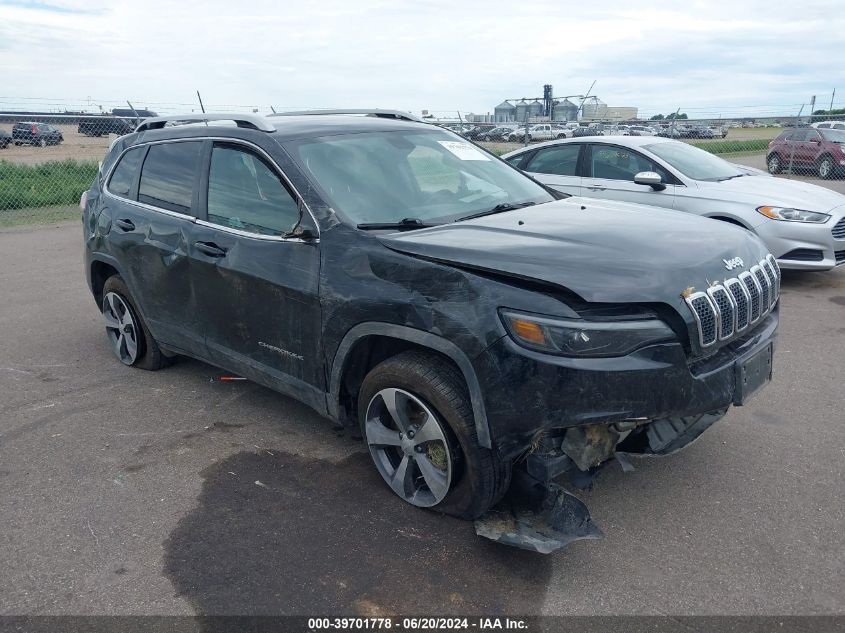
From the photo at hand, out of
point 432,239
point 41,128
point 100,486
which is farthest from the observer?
point 41,128

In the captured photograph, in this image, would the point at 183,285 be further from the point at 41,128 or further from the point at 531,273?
the point at 41,128

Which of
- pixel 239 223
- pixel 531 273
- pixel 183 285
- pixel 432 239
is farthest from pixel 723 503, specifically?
pixel 183 285

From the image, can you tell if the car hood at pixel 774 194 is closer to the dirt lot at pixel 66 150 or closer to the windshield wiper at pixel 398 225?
the windshield wiper at pixel 398 225

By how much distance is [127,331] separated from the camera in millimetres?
5484

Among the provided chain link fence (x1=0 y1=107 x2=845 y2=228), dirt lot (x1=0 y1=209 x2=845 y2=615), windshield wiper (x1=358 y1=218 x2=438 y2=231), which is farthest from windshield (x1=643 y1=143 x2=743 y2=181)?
windshield wiper (x1=358 y1=218 x2=438 y2=231)

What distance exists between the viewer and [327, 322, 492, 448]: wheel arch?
3.02 metres

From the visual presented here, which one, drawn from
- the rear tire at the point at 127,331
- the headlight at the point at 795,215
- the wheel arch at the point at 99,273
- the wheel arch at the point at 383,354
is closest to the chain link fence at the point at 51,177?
the wheel arch at the point at 99,273

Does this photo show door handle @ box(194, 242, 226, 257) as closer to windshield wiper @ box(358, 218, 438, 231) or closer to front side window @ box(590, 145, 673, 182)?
windshield wiper @ box(358, 218, 438, 231)

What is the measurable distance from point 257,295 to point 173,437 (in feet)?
3.74

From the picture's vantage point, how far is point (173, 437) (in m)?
4.40

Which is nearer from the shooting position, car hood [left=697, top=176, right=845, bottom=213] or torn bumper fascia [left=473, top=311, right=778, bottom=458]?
torn bumper fascia [left=473, top=311, right=778, bottom=458]

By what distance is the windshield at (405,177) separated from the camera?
3.78 m

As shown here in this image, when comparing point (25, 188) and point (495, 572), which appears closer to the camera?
point (495, 572)

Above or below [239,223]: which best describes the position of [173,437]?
below
